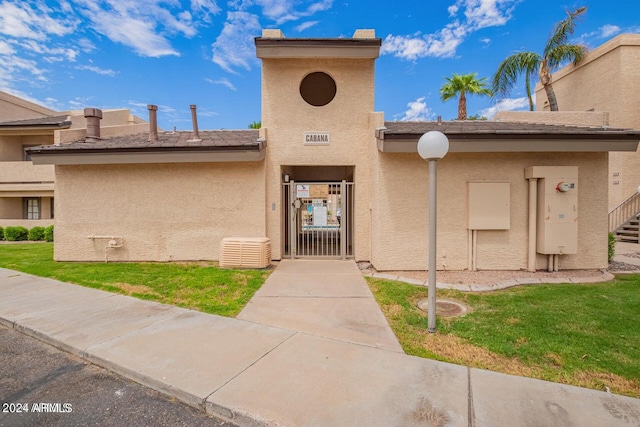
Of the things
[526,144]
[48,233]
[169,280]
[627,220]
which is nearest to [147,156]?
[169,280]

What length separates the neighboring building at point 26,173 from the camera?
1791 centimetres

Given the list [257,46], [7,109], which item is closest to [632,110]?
[257,46]

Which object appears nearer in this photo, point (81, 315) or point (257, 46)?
point (81, 315)

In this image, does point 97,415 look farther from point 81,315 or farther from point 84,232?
point 84,232

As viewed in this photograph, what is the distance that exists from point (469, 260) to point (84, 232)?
10674 mm

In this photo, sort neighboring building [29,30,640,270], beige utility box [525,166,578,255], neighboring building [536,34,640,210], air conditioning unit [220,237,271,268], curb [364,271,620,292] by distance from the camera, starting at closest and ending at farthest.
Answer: curb [364,271,620,292]
beige utility box [525,166,578,255]
neighboring building [29,30,640,270]
air conditioning unit [220,237,271,268]
neighboring building [536,34,640,210]

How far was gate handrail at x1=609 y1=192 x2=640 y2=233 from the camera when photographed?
15.3 metres

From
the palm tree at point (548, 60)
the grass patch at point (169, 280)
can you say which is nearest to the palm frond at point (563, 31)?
the palm tree at point (548, 60)

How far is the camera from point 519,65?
20281mm

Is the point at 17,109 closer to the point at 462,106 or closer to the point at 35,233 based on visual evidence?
the point at 35,233

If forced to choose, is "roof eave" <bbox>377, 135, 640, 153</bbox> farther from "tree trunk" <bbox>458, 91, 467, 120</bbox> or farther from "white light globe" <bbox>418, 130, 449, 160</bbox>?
"tree trunk" <bbox>458, 91, 467, 120</bbox>

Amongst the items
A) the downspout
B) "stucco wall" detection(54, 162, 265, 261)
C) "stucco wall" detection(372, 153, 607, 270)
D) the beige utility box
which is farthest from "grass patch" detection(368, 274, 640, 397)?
"stucco wall" detection(54, 162, 265, 261)

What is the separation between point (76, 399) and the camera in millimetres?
2971

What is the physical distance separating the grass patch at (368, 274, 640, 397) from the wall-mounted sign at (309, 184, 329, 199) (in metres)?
3.65
